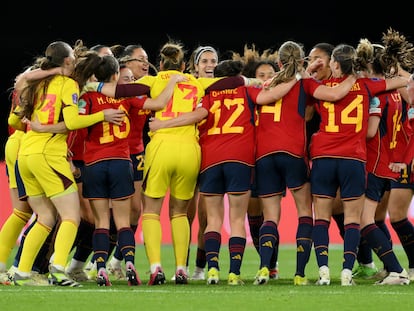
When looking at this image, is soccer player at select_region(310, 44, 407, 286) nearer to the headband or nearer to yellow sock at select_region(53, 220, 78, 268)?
the headband

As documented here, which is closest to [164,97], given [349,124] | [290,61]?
[290,61]

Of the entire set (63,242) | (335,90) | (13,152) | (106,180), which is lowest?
(63,242)

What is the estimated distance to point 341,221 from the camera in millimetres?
8609

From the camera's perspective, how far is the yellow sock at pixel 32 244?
7.53 metres

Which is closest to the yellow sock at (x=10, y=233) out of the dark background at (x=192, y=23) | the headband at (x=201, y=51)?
the headband at (x=201, y=51)

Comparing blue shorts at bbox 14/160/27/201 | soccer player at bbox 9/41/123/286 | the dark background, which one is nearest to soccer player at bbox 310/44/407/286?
soccer player at bbox 9/41/123/286

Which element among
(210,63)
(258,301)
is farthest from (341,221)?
(258,301)

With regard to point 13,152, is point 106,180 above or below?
below

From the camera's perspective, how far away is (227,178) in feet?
25.4

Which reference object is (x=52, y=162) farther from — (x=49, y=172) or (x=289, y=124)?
(x=289, y=124)

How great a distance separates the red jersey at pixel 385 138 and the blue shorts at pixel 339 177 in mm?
503

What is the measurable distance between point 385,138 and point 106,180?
7.58ft

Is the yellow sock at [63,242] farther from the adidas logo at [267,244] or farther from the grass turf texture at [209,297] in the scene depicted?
the adidas logo at [267,244]

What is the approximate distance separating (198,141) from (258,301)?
6.31ft
